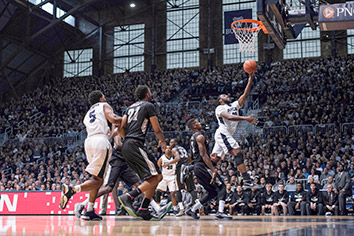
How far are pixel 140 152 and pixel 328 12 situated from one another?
689 cm

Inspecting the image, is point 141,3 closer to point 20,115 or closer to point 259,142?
point 20,115

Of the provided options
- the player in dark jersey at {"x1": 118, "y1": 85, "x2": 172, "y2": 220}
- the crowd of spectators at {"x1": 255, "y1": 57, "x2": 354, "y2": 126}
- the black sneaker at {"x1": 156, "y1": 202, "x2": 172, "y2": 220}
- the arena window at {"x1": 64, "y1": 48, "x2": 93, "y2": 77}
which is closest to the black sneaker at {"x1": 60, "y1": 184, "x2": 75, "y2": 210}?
the player in dark jersey at {"x1": 118, "y1": 85, "x2": 172, "y2": 220}

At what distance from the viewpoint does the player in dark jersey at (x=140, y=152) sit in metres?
6.18

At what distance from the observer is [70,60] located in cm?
3450

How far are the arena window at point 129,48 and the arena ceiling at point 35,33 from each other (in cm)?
139

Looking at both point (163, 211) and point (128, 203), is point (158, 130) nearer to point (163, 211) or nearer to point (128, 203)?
point (128, 203)

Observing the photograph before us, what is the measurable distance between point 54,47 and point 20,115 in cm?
827

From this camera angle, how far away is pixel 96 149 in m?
6.72

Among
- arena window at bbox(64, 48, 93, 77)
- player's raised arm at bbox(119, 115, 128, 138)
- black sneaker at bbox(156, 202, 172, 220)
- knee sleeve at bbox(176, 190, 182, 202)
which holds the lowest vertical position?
knee sleeve at bbox(176, 190, 182, 202)

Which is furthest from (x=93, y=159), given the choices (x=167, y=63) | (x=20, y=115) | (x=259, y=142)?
(x=167, y=63)

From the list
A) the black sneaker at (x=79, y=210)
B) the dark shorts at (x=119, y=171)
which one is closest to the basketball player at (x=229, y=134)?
the dark shorts at (x=119, y=171)

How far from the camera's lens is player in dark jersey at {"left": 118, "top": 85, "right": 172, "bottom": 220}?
6176mm

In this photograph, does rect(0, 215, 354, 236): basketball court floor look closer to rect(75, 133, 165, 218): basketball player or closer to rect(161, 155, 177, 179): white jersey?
rect(75, 133, 165, 218): basketball player

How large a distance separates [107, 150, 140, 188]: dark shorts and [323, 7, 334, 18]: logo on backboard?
6336mm
